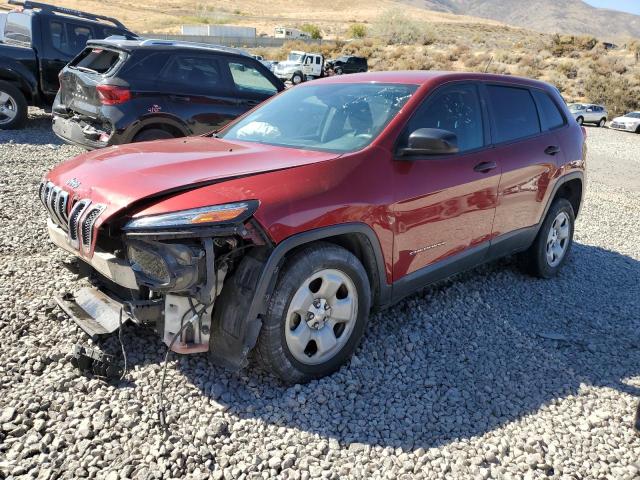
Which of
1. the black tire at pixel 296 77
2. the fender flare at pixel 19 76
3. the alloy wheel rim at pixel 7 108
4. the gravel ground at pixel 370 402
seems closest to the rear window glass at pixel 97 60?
the fender flare at pixel 19 76

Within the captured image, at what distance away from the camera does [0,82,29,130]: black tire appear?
32.1ft

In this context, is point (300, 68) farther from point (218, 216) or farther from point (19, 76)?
point (218, 216)

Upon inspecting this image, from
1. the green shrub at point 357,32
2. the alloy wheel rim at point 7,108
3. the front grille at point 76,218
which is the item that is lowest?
the green shrub at point 357,32

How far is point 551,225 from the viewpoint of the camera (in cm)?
509

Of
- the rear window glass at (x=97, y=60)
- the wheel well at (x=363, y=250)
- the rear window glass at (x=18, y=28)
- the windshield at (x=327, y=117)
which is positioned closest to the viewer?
the wheel well at (x=363, y=250)

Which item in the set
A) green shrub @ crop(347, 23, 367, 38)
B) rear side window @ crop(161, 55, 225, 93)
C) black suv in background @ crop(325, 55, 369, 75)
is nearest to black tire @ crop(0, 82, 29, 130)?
rear side window @ crop(161, 55, 225, 93)

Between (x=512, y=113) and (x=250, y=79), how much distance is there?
478cm

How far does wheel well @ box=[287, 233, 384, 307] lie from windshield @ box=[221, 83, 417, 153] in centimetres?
55

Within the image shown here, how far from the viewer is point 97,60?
7590 millimetres

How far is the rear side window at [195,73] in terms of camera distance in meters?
7.57

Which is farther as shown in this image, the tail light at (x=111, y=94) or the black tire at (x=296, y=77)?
the black tire at (x=296, y=77)

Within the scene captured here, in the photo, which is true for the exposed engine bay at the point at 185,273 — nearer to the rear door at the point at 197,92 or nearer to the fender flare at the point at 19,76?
the rear door at the point at 197,92

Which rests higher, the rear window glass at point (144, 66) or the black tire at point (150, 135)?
the rear window glass at point (144, 66)

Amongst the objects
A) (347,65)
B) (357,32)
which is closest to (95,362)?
(347,65)
